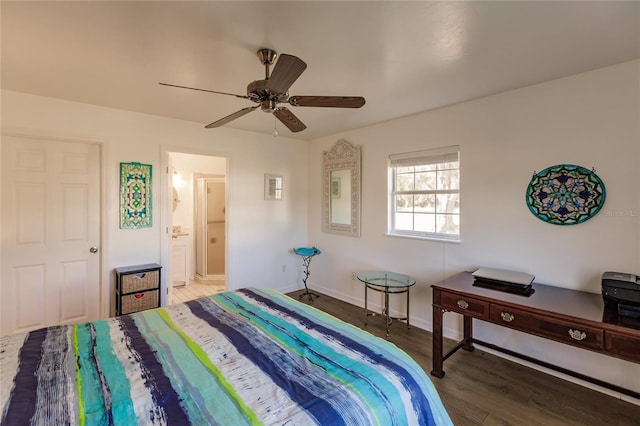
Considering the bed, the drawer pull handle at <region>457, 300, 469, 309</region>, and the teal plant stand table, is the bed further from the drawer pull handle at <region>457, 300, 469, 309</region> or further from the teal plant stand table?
the teal plant stand table

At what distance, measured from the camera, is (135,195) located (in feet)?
10.8

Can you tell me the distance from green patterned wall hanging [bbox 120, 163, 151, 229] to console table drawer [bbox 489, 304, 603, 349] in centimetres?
362

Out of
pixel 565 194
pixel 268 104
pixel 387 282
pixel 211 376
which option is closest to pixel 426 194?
pixel 387 282

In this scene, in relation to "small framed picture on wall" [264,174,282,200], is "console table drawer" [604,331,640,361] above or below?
below

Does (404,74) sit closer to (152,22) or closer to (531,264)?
(152,22)

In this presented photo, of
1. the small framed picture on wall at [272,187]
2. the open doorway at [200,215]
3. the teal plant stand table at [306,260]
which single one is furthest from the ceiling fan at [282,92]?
the open doorway at [200,215]

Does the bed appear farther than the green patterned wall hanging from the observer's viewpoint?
No

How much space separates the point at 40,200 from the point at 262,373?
10.2 feet

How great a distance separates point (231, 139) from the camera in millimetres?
4035

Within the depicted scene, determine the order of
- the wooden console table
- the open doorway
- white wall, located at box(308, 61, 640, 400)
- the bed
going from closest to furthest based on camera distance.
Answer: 1. the bed
2. the wooden console table
3. white wall, located at box(308, 61, 640, 400)
4. the open doorway

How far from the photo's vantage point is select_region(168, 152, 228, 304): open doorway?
518cm

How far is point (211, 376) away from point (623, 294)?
2459 mm

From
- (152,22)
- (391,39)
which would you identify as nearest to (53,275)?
(152,22)

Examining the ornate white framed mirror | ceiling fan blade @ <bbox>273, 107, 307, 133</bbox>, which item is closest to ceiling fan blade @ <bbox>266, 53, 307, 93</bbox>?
ceiling fan blade @ <bbox>273, 107, 307, 133</bbox>
